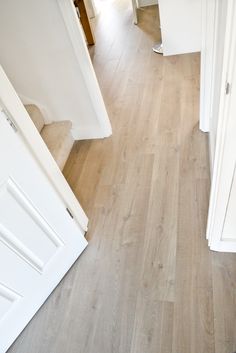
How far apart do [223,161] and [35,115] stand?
1.63m

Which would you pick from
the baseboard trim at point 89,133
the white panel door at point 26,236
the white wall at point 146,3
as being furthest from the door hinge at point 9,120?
the white wall at point 146,3

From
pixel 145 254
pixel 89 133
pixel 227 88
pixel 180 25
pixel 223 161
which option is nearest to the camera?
pixel 227 88

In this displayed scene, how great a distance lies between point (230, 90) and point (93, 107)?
4.82 feet

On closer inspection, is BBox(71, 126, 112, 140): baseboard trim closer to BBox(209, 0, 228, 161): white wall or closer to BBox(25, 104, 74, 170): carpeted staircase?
BBox(25, 104, 74, 170): carpeted staircase

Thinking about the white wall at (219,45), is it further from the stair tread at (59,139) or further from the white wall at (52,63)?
the stair tread at (59,139)

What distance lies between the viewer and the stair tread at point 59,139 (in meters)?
2.05

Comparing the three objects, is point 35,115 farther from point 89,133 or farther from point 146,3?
point 146,3

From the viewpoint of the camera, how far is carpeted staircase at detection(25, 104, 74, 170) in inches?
81.3

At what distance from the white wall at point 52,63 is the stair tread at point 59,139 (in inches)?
3.0

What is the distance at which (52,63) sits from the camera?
1.88 metres

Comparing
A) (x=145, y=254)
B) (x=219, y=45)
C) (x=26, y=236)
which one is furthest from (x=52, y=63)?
(x=145, y=254)

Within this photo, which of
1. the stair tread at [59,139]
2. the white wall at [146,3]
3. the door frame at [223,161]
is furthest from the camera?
the white wall at [146,3]

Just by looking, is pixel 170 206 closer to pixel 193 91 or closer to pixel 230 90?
pixel 230 90

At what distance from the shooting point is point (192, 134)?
2045 mm
